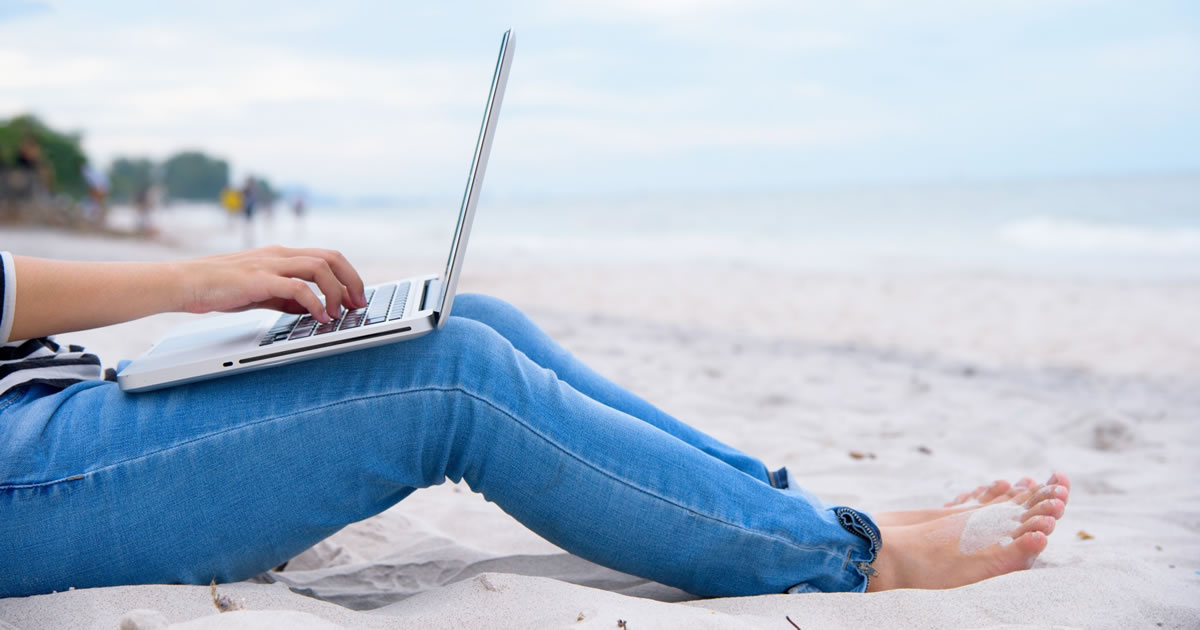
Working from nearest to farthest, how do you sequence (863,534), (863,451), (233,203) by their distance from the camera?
(863,534) < (863,451) < (233,203)

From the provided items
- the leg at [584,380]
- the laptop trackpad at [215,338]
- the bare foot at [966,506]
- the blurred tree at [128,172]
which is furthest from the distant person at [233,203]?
the bare foot at [966,506]

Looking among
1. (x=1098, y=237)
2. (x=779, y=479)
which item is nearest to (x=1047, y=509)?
(x=779, y=479)

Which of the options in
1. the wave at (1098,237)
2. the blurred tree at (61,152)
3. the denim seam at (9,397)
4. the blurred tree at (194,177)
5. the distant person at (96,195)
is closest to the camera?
the denim seam at (9,397)

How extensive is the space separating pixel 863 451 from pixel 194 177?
3072 inches

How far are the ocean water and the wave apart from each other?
4 cm

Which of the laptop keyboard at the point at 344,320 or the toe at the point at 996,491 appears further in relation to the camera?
the toe at the point at 996,491

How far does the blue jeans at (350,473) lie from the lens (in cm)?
118

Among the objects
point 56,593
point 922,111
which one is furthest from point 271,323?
point 922,111

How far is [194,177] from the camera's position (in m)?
71.2

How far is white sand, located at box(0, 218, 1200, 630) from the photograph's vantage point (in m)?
1.34

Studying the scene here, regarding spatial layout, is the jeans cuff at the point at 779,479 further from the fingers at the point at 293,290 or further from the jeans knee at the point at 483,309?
the fingers at the point at 293,290

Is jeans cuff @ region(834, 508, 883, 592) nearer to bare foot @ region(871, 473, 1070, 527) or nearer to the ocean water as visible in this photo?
bare foot @ region(871, 473, 1070, 527)

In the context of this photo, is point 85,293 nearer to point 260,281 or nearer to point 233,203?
point 260,281

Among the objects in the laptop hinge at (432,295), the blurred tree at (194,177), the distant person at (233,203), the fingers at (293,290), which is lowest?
the blurred tree at (194,177)
